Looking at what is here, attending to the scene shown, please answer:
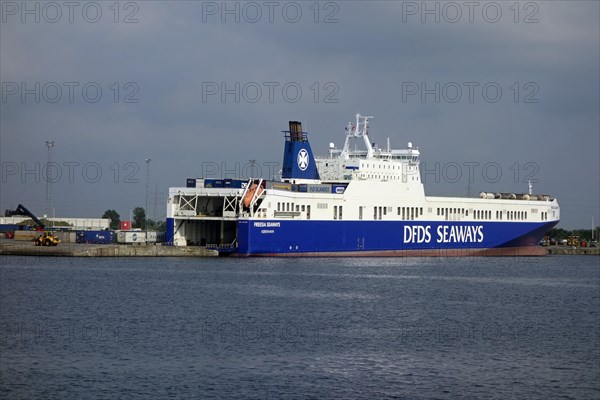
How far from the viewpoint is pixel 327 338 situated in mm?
27172

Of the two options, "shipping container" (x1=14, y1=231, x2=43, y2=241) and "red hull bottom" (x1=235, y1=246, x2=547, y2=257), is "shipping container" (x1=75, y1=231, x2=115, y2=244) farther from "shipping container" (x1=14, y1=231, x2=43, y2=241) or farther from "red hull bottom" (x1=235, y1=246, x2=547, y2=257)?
"red hull bottom" (x1=235, y1=246, x2=547, y2=257)

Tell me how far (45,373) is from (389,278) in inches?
1108

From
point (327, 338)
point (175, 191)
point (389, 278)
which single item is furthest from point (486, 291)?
point (175, 191)

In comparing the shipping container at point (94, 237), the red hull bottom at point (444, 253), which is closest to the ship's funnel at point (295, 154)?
the red hull bottom at point (444, 253)

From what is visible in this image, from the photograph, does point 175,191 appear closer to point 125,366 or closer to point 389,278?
point 389,278

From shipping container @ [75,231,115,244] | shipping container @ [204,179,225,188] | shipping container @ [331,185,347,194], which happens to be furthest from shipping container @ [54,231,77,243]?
shipping container @ [331,185,347,194]

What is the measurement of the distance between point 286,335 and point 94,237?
135 feet

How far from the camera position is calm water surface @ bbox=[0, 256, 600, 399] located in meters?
20.9

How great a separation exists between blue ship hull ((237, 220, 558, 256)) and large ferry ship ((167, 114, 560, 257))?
0.22ft

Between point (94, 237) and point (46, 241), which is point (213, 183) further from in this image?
point (94, 237)

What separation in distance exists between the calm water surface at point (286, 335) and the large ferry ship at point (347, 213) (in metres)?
9.47

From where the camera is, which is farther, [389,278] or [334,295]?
[389,278]

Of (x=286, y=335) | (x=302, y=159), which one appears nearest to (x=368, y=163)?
(x=302, y=159)

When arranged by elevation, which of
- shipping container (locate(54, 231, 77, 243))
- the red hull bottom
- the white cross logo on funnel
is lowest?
the red hull bottom
